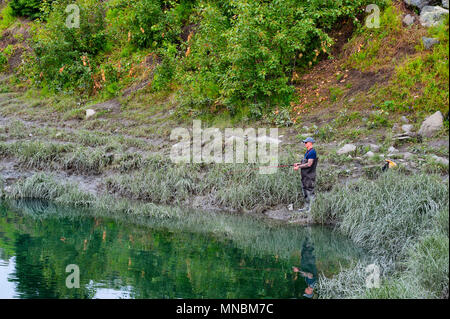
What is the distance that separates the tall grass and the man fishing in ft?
1.09

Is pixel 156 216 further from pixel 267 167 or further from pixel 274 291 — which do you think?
pixel 274 291

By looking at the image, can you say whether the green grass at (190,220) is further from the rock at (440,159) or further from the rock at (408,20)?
the rock at (408,20)

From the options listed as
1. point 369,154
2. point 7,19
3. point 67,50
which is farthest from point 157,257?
point 7,19

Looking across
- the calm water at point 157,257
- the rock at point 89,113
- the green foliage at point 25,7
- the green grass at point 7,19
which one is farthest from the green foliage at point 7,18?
the calm water at point 157,257

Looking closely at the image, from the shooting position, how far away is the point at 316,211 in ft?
33.6

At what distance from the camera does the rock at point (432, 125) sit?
11383 mm

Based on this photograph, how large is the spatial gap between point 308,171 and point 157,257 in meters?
3.83

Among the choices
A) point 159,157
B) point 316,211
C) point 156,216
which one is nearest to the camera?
point 316,211

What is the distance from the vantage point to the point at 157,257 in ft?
27.2

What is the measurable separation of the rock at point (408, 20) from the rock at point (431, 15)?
1.01 ft

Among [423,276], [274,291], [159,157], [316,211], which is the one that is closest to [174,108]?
[159,157]

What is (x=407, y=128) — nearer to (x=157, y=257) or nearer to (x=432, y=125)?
(x=432, y=125)

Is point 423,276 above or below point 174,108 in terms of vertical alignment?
below

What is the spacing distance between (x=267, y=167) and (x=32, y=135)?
8273 millimetres
